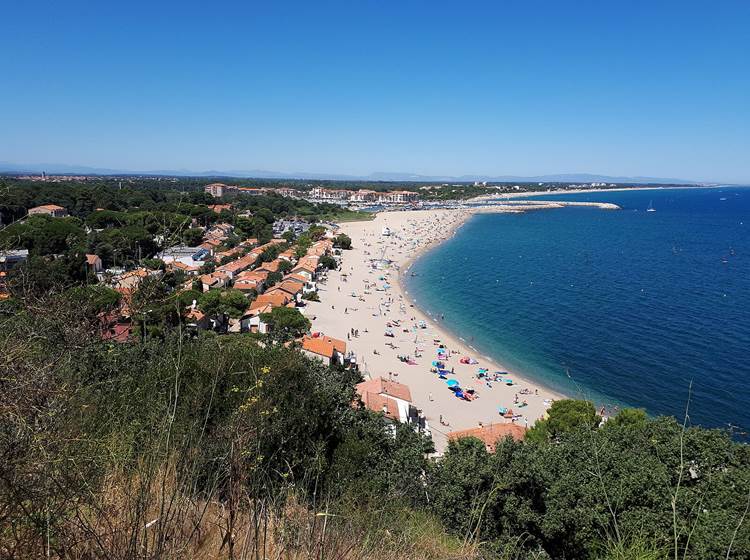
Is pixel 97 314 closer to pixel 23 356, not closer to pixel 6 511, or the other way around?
pixel 23 356

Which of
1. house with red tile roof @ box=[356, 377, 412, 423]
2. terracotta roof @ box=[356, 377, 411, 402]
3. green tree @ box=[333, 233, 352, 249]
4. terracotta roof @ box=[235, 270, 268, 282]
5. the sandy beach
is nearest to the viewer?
house with red tile roof @ box=[356, 377, 412, 423]

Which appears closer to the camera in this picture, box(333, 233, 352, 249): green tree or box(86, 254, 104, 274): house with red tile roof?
box(86, 254, 104, 274): house with red tile roof

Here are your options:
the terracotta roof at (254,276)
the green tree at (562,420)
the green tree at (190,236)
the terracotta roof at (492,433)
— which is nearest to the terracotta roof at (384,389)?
the terracotta roof at (492,433)

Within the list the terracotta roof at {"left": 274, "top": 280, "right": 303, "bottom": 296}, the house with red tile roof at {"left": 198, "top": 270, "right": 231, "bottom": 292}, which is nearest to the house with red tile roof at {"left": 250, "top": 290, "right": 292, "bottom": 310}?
the terracotta roof at {"left": 274, "top": 280, "right": 303, "bottom": 296}

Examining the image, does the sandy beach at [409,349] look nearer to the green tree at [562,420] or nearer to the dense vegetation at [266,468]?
the green tree at [562,420]

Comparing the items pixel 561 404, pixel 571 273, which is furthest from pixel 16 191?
pixel 571 273

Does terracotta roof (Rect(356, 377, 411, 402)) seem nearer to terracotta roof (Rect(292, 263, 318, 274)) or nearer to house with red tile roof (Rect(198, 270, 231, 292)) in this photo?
house with red tile roof (Rect(198, 270, 231, 292))

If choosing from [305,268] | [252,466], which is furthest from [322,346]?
[305,268]
